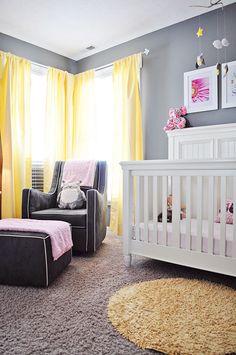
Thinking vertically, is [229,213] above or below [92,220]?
above

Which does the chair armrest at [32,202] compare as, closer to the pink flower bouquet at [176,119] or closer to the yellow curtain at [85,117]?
the yellow curtain at [85,117]

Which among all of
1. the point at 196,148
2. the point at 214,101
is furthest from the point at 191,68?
the point at 196,148

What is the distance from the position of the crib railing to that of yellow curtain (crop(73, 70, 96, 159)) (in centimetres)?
175

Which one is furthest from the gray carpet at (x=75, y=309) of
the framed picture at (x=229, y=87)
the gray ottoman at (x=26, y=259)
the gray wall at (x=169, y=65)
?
the framed picture at (x=229, y=87)

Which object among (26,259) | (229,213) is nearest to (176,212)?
(229,213)

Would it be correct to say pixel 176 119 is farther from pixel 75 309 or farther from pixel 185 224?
pixel 75 309

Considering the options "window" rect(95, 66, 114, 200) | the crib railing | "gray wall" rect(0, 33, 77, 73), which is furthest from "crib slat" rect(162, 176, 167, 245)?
"gray wall" rect(0, 33, 77, 73)

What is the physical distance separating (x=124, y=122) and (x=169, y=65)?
32.1 inches

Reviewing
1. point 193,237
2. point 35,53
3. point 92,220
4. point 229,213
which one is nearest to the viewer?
point 193,237

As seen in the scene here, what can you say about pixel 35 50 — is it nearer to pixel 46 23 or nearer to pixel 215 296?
pixel 46 23

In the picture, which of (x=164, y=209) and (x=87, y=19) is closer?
(x=164, y=209)

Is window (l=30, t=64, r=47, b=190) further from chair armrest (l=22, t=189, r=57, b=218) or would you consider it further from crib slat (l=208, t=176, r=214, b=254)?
crib slat (l=208, t=176, r=214, b=254)

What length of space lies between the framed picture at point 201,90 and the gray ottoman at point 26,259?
2.01m

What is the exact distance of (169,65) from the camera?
313cm
